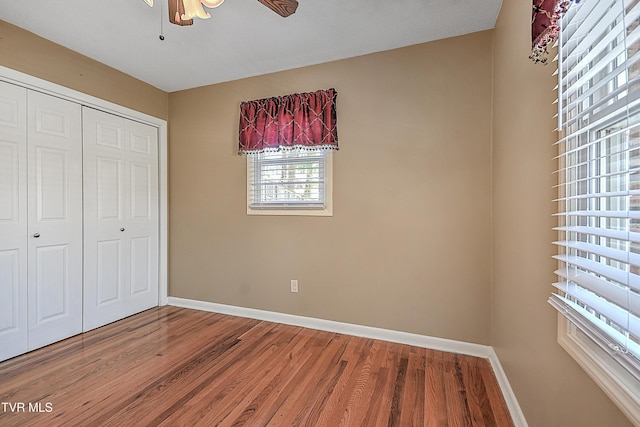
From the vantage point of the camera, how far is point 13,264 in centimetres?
218

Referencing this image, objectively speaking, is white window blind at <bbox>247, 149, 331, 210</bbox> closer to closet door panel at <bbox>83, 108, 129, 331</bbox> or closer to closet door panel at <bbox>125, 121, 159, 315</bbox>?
closet door panel at <bbox>125, 121, 159, 315</bbox>

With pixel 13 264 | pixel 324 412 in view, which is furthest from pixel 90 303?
pixel 324 412

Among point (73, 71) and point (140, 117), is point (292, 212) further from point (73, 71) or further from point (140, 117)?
point (73, 71)

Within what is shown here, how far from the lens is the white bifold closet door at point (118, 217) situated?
105 inches

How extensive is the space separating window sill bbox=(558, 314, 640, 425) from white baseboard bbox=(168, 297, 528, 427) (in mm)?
758

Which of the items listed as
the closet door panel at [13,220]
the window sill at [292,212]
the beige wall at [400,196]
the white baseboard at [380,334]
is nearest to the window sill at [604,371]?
the beige wall at [400,196]

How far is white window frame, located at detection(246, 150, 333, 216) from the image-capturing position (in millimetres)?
2645

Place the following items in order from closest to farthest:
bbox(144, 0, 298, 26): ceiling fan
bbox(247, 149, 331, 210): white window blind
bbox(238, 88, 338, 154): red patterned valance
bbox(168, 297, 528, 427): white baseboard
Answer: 1. bbox(144, 0, 298, 26): ceiling fan
2. bbox(168, 297, 528, 427): white baseboard
3. bbox(238, 88, 338, 154): red patterned valance
4. bbox(247, 149, 331, 210): white window blind

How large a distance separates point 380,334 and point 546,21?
229 cm

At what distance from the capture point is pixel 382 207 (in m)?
2.47

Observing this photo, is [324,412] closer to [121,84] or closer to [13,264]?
[13,264]

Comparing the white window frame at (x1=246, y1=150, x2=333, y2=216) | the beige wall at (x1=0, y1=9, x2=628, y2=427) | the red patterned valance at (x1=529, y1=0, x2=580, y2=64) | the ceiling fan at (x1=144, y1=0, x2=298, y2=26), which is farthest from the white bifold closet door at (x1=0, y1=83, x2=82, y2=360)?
the red patterned valance at (x1=529, y1=0, x2=580, y2=64)

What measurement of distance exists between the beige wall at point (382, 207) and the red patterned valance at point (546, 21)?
120 cm

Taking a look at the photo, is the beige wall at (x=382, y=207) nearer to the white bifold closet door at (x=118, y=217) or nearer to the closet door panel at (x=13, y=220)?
the white bifold closet door at (x=118, y=217)
